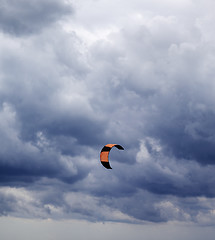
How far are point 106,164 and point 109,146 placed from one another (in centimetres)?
438

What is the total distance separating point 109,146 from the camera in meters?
71.6

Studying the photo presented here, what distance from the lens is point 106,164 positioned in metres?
70.7
